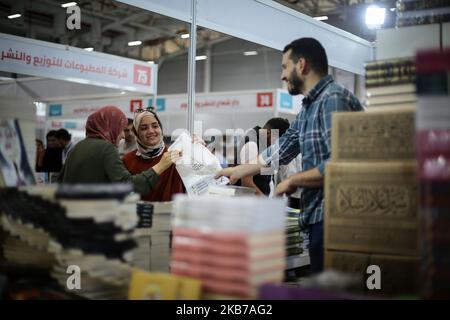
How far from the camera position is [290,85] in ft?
8.84

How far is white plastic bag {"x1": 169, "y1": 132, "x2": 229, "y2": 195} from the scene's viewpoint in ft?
11.1

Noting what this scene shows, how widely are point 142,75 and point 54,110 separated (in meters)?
3.27

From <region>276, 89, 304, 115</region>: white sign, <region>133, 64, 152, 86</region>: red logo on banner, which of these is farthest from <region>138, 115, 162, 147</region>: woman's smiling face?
<region>276, 89, 304, 115</region>: white sign

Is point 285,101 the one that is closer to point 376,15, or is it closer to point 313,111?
point 376,15

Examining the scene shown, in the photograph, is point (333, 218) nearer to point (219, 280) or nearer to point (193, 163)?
point (219, 280)

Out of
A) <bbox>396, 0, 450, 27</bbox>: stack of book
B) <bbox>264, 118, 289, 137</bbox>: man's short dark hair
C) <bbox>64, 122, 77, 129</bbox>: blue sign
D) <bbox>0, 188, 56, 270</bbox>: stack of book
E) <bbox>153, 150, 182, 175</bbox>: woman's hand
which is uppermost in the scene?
<bbox>64, 122, 77, 129</bbox>: blue sign

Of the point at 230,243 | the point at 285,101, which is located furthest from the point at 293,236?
the point at 285,101

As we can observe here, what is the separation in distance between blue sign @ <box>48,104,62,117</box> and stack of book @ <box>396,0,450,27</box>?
8.18 metres

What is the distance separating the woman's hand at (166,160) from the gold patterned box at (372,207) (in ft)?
4.56

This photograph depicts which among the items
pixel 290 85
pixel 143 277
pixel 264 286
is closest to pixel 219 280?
pixel 264 286

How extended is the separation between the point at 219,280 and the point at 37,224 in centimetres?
77

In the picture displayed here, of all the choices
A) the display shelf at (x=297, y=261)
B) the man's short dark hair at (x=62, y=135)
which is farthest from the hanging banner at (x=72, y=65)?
the display shelf at (x=297, y=261)

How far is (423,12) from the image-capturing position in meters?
2.21

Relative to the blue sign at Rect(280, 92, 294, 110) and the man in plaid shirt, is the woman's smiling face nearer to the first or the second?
the man in plaid shirt
